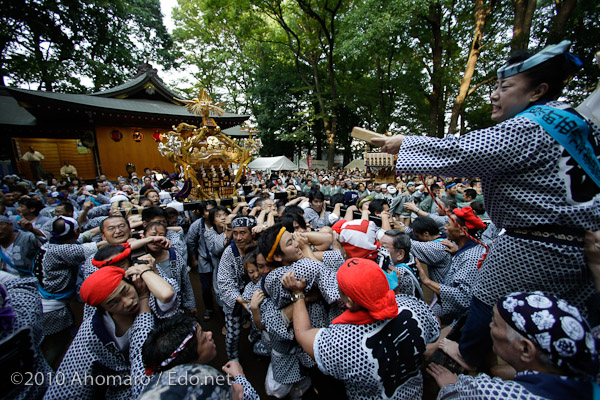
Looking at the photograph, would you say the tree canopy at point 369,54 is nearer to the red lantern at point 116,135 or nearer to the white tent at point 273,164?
the white tent at point 273,164

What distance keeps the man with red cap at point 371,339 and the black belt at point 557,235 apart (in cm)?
75

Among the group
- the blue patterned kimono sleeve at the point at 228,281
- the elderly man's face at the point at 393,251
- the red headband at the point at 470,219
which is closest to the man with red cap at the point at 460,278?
the red headband at the point at 470,219

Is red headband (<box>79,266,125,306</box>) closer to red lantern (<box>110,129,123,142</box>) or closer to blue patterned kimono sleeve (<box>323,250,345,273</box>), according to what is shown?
blue patterned kimono sleeve (<box>323,250,345,273</box>)

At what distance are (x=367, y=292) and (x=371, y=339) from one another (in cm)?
28

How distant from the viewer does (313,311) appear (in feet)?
6.64

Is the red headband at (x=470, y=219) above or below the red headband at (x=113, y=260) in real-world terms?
above

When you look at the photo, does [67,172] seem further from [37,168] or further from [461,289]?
[461,289]

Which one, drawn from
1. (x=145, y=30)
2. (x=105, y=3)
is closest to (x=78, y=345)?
(x=105, y=3)

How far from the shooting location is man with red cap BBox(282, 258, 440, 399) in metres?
1.35

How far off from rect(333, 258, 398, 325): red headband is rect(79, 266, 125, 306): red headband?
1.46 metres

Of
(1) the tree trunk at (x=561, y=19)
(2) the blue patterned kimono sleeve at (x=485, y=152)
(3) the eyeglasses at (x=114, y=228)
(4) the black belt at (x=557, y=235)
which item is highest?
(1) the tree trunk at (x=561, y=19)

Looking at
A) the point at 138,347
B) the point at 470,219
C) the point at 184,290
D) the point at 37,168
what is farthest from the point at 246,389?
the point at 37,168

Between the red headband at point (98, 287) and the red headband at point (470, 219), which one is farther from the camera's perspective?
the red headband at point (470, 219)

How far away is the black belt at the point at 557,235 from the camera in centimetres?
129
